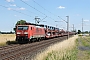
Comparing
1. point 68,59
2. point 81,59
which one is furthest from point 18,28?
point 68,59

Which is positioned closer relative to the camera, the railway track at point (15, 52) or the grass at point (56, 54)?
the grass at point (56, 54)

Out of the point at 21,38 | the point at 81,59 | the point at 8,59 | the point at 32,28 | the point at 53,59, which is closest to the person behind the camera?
the point at 53,59

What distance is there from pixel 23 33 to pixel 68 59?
2124 cm

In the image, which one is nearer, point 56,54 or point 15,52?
point 56,54

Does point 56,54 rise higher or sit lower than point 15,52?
higher

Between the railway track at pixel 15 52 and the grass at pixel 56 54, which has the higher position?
the grass at pixel 56 54

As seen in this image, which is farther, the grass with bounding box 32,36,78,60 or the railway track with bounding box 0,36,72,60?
the railway track with bounding box 0,36,72,60

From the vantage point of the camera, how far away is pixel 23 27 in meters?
37.1

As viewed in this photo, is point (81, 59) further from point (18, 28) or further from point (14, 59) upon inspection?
point (18, 28)

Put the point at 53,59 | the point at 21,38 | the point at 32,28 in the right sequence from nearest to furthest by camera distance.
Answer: the point at 53,59, the point at 21,38, the point at 32,28

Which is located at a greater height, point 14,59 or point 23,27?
point 23,27

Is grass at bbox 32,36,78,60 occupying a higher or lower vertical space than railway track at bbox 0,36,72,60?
higher

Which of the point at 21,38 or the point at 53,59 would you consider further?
the point at 21,38

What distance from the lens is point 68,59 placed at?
1614cm
